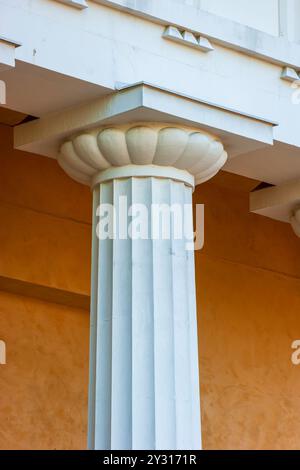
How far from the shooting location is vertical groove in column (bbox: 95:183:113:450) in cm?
716

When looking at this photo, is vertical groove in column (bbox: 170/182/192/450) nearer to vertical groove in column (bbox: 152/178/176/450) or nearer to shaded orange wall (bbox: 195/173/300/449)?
vertical groove in column (bbox: 152/178/176/450)

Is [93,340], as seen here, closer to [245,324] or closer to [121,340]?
[121,340]

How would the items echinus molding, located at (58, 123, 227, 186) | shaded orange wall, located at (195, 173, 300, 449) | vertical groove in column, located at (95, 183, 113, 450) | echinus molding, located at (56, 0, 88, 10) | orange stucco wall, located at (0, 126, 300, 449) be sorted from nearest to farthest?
vertical groove in column, located at (95, 183, 113, 450), echinus molding, located at (56, 0, 88, 10), echinus molding, located at (58, 123, 227, 186), orange stucco wall, located at (0, 126, 300, 449), shaded orange wall, located at (195, 173, 300, 449)

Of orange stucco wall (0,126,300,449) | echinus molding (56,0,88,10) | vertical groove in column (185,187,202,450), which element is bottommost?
vertical groove in column (185,187,202,450)

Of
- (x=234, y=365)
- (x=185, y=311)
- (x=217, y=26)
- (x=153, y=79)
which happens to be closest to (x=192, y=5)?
(x=217, y=26)

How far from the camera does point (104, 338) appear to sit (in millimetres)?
7336

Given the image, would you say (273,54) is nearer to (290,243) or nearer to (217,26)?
(217,26)

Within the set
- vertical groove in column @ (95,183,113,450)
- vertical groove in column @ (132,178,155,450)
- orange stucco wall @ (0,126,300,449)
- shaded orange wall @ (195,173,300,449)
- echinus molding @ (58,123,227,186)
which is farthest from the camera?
shaded orange wall @ (195,173,300,449)

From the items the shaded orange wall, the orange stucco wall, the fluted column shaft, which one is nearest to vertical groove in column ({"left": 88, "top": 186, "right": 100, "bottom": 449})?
the fluted column shaft

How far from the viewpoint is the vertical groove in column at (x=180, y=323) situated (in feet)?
23.5

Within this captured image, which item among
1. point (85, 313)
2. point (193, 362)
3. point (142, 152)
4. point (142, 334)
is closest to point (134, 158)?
point (142, 152)

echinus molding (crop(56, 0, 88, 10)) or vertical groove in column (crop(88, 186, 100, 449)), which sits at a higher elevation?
echinus molding (crop(56, 0, 88, 10))

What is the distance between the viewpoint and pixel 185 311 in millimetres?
7430

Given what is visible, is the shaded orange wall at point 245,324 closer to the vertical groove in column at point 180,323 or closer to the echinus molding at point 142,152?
the echinus molding at point 142,152
